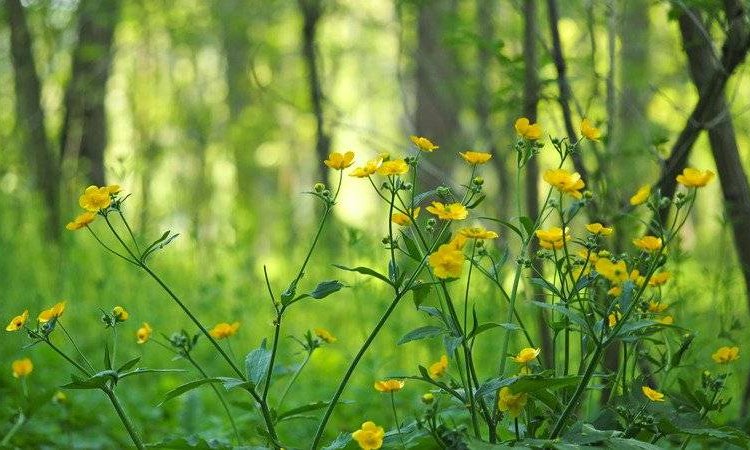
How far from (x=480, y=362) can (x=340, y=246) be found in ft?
5.03

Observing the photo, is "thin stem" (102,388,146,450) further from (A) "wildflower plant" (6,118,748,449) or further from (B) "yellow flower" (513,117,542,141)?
(B) "yellow flower" (513,117,542,141)

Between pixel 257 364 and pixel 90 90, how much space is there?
4892 mm

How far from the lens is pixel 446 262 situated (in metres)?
1.34

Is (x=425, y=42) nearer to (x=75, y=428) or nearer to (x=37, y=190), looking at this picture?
(x=37, y=190)

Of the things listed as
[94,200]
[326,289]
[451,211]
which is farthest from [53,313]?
[451,211]

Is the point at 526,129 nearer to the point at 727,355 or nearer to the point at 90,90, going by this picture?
the point at 727,355

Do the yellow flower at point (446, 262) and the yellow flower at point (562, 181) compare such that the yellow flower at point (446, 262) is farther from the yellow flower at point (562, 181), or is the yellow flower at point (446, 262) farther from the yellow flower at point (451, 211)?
the yellow flower at point (562, 181)

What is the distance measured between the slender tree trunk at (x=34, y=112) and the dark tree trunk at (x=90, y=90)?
0.28 meters

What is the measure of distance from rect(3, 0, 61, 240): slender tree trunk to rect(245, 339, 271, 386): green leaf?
11.7 feet

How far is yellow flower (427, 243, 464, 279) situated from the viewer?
4.39 feet

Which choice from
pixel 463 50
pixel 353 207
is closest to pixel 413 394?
pixel 463 50

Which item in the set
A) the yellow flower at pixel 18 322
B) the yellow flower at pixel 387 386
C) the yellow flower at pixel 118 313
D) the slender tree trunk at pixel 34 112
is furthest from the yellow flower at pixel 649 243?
the slender tree trunk at pixel 34 112

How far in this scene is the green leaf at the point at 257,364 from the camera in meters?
1.50

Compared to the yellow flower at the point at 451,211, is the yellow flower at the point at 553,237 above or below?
below
